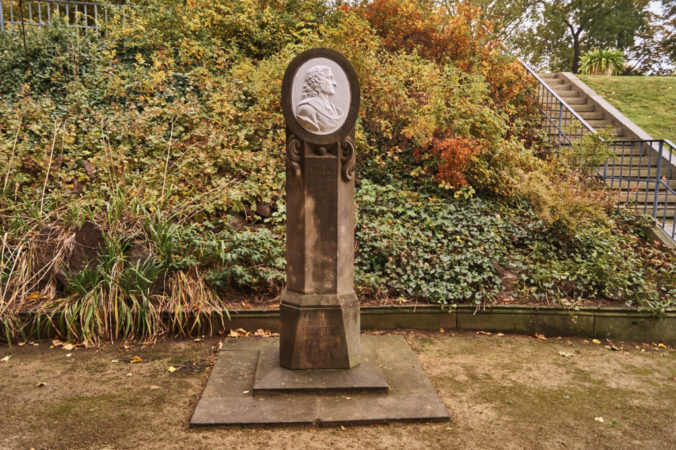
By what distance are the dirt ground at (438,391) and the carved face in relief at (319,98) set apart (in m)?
2.11

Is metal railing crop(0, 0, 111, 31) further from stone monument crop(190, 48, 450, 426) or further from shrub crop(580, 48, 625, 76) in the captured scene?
shrub crop(580, 48, 625, 76)

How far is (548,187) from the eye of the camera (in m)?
5.99

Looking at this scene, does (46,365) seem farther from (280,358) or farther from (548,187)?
(548,187)

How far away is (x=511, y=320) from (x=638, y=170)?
14.3 ft

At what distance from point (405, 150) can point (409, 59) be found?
2.24m

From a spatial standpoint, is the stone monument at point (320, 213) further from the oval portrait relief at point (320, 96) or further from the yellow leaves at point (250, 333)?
the yellow leaves at point (250, 333)

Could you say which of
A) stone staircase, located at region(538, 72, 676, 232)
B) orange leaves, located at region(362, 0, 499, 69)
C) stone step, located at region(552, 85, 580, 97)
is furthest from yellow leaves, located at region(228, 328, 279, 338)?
stone step, located at region(552, 85, 580, 97)

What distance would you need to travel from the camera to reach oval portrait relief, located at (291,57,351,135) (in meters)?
3.47

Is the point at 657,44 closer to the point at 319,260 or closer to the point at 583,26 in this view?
the point at 583,26

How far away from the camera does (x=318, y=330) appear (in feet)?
12.2

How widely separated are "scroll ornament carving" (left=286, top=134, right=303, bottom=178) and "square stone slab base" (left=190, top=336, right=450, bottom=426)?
156cm

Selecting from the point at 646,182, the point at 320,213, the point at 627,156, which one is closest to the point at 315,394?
the point at 320,213

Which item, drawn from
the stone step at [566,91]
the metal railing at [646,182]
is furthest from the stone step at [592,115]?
the metal railing at [646,182]

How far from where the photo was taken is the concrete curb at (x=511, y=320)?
4.85 m
